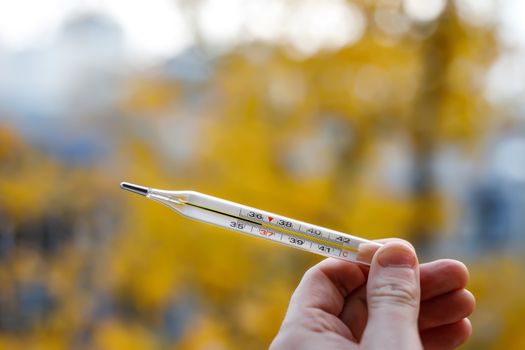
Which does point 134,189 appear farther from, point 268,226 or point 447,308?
point 447,308

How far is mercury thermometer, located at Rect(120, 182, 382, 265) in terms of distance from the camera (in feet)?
1.94

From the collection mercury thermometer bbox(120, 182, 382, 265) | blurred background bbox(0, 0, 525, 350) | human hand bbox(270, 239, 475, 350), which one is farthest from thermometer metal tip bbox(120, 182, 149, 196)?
blurred background bbox(0, 0, 525, 350)

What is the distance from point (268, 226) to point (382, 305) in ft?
0.48

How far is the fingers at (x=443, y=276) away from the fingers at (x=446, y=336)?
0.20ft

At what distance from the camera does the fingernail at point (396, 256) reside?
0.54 m

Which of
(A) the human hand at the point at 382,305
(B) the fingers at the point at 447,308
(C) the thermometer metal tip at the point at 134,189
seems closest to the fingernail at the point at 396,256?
(A) the human hand at the point at 382,305

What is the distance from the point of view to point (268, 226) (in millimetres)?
605

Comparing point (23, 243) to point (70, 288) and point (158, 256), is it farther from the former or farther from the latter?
point (158, 256)

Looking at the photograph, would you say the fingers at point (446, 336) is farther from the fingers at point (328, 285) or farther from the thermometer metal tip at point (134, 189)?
the thermometer metal tip at point (134, 189)

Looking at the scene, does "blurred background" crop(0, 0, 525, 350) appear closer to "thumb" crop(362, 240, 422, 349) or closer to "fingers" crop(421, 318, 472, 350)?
"fingers" crop(421, 318, 472, 350)

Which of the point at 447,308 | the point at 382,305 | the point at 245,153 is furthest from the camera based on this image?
the point at 245,153

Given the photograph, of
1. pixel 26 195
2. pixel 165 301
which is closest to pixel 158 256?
pixel 165 301

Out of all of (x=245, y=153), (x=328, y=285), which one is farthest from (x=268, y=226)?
(x=245, y=153)

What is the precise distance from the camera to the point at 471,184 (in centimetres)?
153
